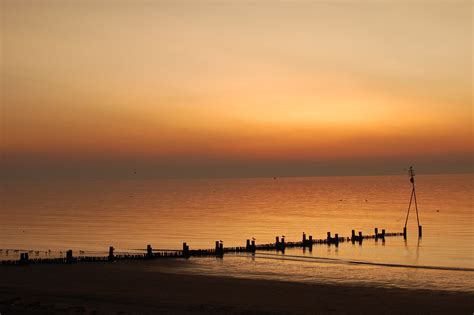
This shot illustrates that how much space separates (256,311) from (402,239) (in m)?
46.7

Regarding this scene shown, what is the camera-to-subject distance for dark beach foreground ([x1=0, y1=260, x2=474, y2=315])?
26.3 m

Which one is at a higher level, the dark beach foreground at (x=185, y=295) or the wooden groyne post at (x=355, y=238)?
the wooden groyne post at (x=355, y=238)

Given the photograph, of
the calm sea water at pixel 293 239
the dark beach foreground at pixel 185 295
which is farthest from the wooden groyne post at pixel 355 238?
the dark beach foreground at pixel 185 295

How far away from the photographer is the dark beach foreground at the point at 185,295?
26.3 m

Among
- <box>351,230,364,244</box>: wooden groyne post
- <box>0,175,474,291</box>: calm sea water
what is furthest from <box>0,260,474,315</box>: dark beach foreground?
<box>351,230,364,244</box>: wooden groyne post

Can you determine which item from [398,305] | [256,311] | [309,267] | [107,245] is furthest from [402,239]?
[256,311]

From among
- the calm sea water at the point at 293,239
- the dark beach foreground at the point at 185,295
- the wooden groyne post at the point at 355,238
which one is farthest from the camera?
the wooden groyne post at the point at 355,238

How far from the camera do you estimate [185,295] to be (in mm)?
30250

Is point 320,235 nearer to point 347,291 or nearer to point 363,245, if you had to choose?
point 363,245

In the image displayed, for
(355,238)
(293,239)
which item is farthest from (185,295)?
(293,239)

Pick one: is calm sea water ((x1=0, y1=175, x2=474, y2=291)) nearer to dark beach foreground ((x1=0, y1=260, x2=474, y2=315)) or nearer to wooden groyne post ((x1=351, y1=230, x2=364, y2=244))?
wooden groyne post ((x1=351, y1=230, x2=364, y2=244))

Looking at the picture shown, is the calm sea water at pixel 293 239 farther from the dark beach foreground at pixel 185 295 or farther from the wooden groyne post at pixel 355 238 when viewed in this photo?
the dark beach foreground at pixel 185 295

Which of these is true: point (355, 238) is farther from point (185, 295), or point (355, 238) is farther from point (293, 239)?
point (185, 295)

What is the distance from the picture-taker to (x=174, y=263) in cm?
4272
